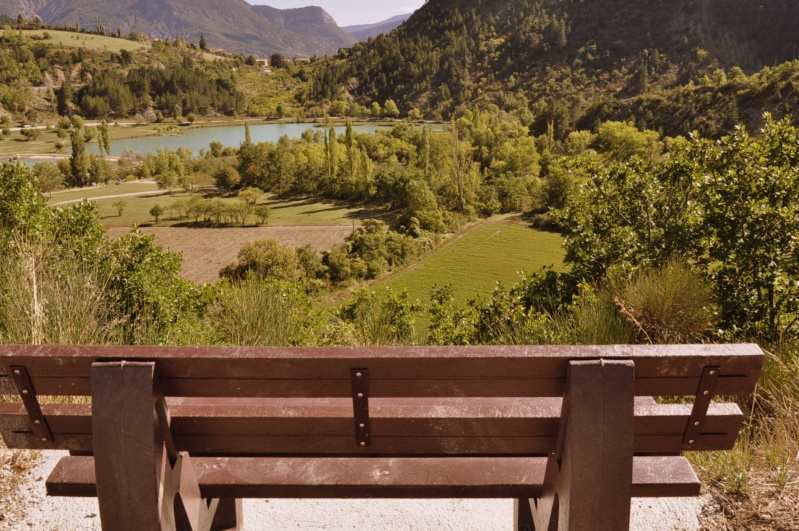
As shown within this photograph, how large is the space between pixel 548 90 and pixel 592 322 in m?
126

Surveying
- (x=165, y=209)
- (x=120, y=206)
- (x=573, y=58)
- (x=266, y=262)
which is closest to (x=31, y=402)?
(x=266, y=262)

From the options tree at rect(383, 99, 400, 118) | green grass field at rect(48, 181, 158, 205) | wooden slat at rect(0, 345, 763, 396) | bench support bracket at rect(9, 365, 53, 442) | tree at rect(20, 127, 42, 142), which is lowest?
green grass field at rect(48, 181, 158, 205)

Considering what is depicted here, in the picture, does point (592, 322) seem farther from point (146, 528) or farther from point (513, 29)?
point (513, 29)

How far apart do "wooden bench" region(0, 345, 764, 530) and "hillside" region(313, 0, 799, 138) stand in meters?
80.7

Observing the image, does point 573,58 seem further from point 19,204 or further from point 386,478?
point 386,478

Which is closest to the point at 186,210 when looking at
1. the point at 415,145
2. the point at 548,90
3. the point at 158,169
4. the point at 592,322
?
the point at 158,169

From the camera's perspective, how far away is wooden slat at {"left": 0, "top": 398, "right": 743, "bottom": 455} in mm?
1950

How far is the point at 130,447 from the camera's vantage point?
5.93 ft

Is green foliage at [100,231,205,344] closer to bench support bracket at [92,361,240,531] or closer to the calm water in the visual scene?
bench support bracket at [92,361,240,531]

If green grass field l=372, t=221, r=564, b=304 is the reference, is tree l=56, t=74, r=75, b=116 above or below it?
above

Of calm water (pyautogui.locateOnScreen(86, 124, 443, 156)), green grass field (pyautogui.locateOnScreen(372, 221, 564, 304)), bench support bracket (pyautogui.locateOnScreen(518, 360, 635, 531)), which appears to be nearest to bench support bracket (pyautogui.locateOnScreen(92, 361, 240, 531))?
bench support bracket (pyautogui.locateOnScreen(518, 360, 635, 531))

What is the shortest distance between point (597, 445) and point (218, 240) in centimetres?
5115

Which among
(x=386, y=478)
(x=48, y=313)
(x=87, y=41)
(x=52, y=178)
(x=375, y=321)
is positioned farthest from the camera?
(x=87, y=41)

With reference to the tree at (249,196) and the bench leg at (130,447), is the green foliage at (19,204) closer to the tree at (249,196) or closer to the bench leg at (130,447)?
the bench leg at (130,447)
